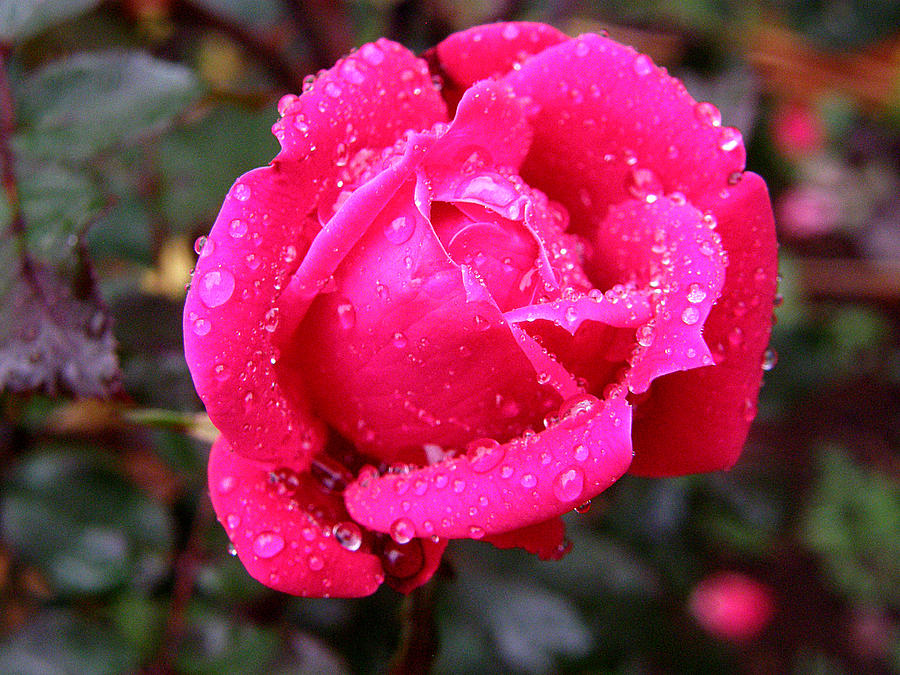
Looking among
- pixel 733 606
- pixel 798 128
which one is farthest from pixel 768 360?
pixel 798 128

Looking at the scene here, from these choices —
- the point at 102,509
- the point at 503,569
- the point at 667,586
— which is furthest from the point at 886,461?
the point at 102,509

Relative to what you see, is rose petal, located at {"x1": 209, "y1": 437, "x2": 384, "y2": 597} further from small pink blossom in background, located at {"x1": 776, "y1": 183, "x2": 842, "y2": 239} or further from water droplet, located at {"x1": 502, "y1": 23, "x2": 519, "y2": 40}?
small pink blossom in background, located at {"x1": 776, "y1": 183, "x2": 842, "y2": 239}

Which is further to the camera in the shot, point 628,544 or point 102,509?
point 628,544

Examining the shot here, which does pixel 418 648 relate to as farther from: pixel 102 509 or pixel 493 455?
pixel 102 509

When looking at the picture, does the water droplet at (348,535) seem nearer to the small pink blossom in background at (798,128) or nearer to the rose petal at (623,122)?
the rose petal at (623,122)

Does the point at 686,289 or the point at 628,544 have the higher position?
the point at 686,289

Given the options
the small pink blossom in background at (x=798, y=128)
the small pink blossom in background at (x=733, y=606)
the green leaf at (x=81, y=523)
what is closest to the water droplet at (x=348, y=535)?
the green leaf at (x=81, y=523)
